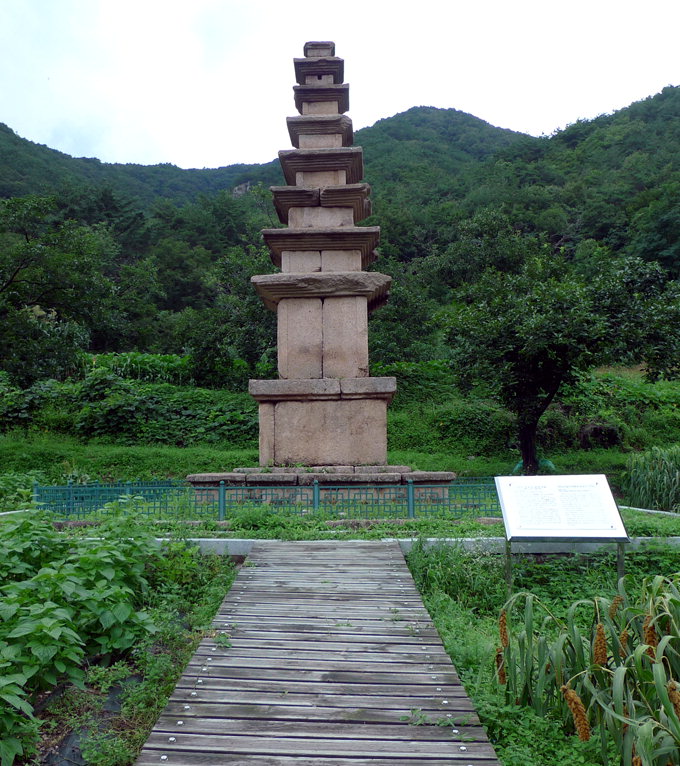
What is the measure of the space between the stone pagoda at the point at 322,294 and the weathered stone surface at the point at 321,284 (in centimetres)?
2

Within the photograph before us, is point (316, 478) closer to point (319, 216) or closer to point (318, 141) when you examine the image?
point (319, 216)

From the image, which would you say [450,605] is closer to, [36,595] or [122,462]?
[36,595]

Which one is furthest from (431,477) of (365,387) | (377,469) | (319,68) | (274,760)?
(319,68)

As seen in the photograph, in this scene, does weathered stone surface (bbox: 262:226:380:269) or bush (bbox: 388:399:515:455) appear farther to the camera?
bush (bbox: 388:399:515:455)

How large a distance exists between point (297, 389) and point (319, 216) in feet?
10.4

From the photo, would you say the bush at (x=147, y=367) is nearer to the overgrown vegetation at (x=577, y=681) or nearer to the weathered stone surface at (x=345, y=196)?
the weathered stone surface at (x=345, y=196)

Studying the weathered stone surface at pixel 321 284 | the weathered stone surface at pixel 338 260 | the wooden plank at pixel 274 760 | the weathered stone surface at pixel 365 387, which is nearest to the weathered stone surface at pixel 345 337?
the weathered stone surface at pixel 321 284

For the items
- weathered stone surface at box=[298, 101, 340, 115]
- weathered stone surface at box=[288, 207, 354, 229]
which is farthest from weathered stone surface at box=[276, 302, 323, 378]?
weathered stone surface at box=[298, 101, 340, 115]

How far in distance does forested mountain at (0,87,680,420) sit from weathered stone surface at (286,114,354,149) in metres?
5.59

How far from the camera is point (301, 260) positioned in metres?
10.5

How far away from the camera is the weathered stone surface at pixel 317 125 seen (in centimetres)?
1103

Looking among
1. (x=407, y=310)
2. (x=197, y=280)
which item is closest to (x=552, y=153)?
(x=197, y=280)

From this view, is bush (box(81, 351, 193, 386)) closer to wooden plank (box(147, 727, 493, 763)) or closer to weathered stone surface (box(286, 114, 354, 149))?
weathered stone surface (box(286, 114, 354, 149))

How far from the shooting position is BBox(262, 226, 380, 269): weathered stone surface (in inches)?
405
